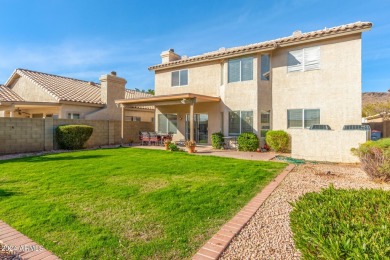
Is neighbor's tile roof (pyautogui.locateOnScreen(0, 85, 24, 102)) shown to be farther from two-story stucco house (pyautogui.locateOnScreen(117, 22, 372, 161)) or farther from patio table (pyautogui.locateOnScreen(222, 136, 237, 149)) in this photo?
patio table (pyautogui.locateOnScreen(222, 136, 237, 149))

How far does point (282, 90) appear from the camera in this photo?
1570 centimetres

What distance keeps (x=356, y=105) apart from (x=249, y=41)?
9.55m

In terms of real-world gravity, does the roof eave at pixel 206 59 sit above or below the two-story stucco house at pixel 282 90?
above

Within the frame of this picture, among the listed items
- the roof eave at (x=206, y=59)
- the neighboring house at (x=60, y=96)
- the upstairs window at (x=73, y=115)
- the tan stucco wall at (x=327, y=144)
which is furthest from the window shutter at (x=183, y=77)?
the tan stucco wall at (x=327, y=144)

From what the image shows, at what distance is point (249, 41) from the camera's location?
1856 centimetres

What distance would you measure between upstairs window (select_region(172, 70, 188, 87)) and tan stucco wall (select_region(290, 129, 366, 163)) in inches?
429

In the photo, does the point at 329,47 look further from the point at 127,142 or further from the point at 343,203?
the point at 127,142

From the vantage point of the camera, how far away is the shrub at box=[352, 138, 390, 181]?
7.43 m

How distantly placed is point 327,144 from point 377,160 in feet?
14.2

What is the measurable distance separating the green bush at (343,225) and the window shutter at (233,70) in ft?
47.4

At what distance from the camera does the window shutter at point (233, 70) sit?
1673cm

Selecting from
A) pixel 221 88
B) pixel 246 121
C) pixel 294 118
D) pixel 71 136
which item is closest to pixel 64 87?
pixel 71 136

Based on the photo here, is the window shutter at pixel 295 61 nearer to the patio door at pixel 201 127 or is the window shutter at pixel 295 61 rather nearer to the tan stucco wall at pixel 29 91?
the patio door at pixel 201 127

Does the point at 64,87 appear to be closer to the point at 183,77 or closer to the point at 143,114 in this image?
the point at 143,114
